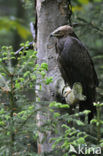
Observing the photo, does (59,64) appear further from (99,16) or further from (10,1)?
(10,1)

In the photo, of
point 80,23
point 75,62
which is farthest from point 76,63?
point 80,23

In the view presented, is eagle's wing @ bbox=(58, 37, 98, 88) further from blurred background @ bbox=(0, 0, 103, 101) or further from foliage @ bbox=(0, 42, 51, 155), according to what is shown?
foliage @ bbox=(0, 42, 51, 155)

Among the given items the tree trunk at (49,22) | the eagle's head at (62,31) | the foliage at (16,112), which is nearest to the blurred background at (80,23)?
the tree trunk at (49,22)

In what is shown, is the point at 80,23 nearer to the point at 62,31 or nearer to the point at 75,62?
the point at 62,31

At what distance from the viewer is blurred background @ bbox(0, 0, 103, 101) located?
3203 millimetres

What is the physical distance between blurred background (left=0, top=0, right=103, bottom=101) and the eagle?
0.47 metres

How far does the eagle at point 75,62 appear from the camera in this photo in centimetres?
381

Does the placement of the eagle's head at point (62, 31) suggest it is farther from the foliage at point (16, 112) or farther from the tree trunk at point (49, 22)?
the foliage at point (16, 112)

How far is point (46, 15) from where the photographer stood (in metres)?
3.84

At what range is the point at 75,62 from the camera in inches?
153

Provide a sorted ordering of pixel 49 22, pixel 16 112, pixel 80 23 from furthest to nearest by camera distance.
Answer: pixel 80 23, pixel 49 22, pixel 16 112

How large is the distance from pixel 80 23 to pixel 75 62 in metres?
1.22

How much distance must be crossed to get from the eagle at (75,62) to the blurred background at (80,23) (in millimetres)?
466

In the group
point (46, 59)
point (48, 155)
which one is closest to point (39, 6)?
point (46, 59)
